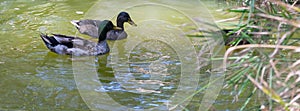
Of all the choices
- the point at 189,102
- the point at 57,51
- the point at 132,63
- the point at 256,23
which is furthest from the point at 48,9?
the point at 256,23

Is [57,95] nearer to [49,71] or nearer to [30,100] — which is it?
[30,100]

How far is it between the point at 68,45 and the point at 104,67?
819mm

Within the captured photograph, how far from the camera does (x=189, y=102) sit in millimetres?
5414

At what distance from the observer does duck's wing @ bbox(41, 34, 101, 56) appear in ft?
23.9

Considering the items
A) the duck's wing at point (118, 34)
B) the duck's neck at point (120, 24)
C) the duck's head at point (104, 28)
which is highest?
the duck's head at point (104, 28)

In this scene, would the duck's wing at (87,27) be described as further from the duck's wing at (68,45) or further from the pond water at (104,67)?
the duck's wing at (68,45)

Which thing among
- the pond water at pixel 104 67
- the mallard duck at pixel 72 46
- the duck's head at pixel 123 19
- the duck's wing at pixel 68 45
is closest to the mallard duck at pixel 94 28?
the duck's head at pixel 123 19

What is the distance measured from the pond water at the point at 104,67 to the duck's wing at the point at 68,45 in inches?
4.7

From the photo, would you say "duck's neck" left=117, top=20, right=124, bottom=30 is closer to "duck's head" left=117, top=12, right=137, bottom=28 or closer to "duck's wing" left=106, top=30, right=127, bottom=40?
"duck's head" left=117, top=12, right=137, bottom=28

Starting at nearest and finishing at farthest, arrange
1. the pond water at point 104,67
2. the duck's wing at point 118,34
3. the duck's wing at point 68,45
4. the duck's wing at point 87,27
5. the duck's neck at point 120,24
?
the pond water at point 104,67 < the duck's wing at point 68,45 < the duck's wing at point 118,34 < the duck's wing at point 87,27 < the duck's neck at point 120,24

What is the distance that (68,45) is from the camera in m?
7.36

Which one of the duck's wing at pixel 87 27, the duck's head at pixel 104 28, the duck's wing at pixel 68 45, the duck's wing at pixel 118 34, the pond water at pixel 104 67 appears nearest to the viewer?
the pond water at pixel 104 67

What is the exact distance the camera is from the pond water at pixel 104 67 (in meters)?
5.45

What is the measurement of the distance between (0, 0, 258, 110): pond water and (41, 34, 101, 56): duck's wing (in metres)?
0.12
